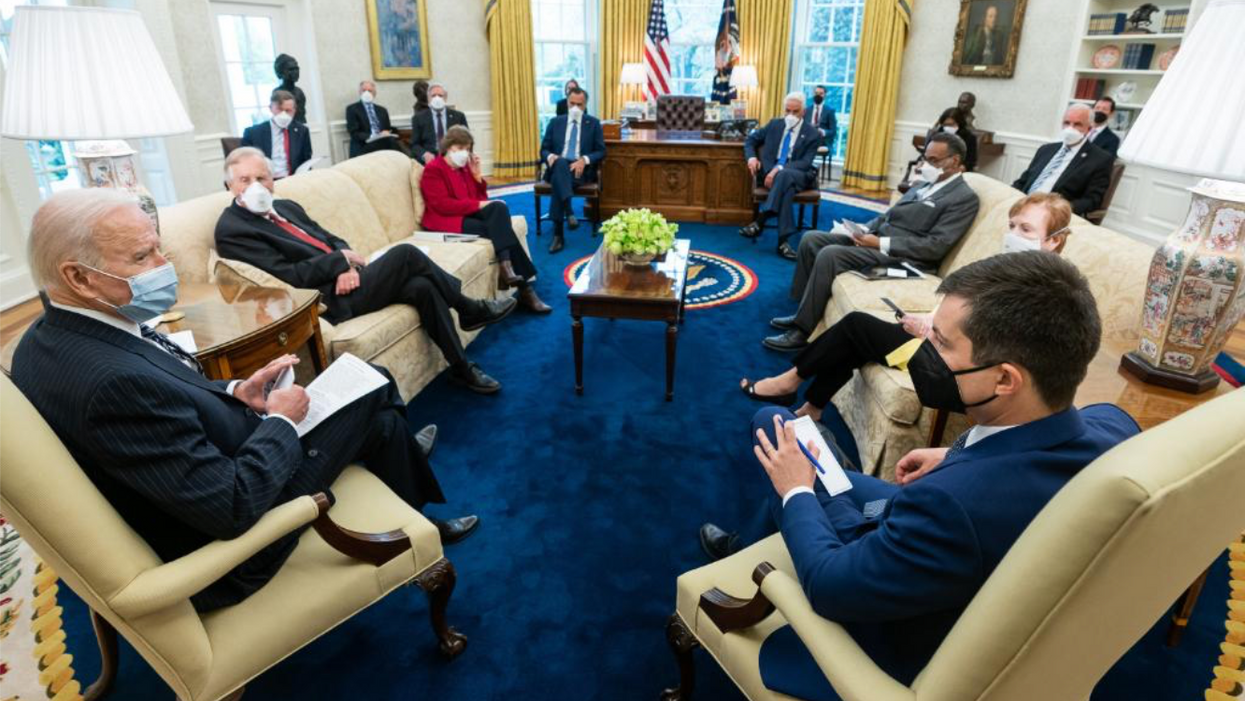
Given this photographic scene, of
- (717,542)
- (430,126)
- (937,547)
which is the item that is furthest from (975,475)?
(430,126)

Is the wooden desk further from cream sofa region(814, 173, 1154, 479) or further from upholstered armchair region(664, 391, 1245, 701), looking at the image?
upholstered armchair region(664, 391, 1245, 701)

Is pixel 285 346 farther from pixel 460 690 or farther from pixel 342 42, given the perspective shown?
pixel 342 42

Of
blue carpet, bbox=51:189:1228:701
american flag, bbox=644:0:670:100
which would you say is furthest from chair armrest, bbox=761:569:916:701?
american flag, bbox=644:0:670:100

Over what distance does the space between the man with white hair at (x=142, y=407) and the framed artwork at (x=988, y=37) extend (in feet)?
24.3

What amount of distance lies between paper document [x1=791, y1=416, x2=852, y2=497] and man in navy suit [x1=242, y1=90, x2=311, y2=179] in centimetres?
520

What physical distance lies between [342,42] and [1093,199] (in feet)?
22.6

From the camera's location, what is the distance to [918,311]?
10.0 ft

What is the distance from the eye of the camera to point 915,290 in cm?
326

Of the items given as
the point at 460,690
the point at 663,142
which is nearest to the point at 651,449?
the point at 460,690

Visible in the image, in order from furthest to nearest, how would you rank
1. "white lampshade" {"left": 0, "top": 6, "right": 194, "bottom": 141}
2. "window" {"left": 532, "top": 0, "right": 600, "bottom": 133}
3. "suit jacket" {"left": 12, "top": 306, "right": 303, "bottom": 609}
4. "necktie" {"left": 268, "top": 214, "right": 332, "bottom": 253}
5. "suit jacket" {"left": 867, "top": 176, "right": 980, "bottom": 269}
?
"window" {"left": 532, "top": 0, "right": 600, "bottom": 133}, "suit jacket" {"left": 867, "top": 176, "right": 980, "bottom": 269}, "necktie" {"left": 268, "top": 214, "right": 332, "bottom": 253}, "white lampshade" {"left": 0, "top": 6, "right": 194, "bottom": 141}, "suit jacket" {"left": 12, "top": 306, "right": 303, "bottom": 609}

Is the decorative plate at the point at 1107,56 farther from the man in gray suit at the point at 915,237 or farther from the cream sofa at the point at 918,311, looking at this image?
the cream sofa at the point at 918,311

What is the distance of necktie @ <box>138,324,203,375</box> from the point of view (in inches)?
64.1

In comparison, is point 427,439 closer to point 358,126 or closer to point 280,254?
point 280,254

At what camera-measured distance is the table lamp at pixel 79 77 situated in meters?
2.07
